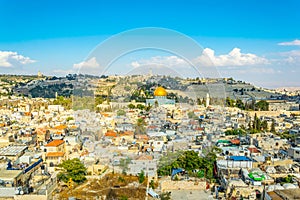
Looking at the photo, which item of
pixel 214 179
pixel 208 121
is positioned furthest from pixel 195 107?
pixel 214 179

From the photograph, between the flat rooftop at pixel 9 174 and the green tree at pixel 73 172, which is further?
the green tree at pixel 73 172

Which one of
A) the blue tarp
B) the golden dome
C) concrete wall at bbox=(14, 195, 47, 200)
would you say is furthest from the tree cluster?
the golden dome

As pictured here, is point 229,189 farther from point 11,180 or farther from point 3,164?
point 3,164

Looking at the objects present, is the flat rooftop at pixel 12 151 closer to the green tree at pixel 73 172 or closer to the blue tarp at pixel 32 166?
the blue tarp at pixel 32 166

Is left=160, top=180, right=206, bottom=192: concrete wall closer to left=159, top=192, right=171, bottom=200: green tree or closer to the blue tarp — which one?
left=159, top=192, right=171, bottom=200: green tree

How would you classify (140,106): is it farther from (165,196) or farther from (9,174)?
(9,174)

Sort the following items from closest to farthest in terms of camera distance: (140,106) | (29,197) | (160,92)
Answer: (29,197) < (140,106) < (160,92)

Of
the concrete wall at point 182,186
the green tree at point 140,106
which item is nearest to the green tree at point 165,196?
the concrete wall at point 182,186

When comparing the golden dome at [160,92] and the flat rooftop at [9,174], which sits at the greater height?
the golden dome at [160,92]

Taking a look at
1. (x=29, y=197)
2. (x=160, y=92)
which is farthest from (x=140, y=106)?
(x=29, y=197)
